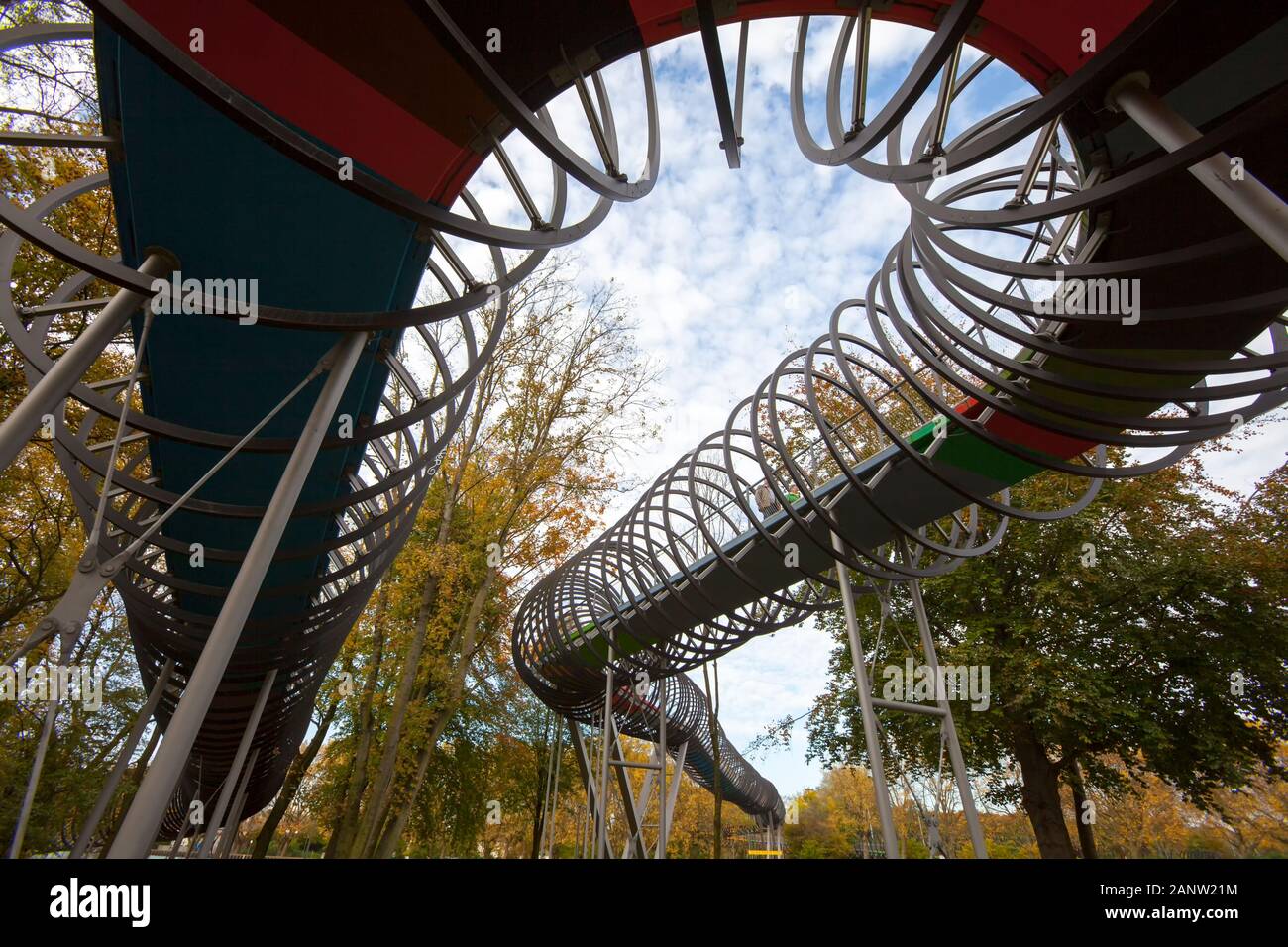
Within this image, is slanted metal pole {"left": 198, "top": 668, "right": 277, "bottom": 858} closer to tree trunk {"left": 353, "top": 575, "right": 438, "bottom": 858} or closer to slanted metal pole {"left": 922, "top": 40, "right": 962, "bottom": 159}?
tree trunk {"left": 353, "top": 575, "right": 438, "bottom": 858}

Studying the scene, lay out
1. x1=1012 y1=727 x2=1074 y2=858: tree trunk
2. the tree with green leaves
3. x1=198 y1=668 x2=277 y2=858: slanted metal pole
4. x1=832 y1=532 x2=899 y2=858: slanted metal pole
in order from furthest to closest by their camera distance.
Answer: x1=1012 y1=727 x2=1074 y2=858: tree trunk < the tree with green leaves < x1=198 y1=668 x2=277 y2=858: slanted metal pole < x1=832 y1=532 x2=899 y2=858: slanted metal pole

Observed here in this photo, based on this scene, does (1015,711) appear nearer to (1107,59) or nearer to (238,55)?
(1107,59)

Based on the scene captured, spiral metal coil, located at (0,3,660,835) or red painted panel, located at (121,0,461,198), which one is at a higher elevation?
red painted panel, located at (121,0,461,198)

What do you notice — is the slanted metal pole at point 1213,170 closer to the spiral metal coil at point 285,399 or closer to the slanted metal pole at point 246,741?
the spiral metal coil at point 285,399

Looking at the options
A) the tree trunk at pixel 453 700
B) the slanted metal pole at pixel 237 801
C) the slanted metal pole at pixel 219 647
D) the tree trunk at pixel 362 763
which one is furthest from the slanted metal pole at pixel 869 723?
the slanted metal pole at pixel 237 801

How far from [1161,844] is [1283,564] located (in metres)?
22.2

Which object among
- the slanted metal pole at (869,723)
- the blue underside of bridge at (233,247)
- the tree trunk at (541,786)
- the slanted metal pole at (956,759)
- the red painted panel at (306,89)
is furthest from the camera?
the tree trunk at (541,786)

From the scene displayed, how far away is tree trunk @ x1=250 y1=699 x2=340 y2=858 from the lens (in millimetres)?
17500

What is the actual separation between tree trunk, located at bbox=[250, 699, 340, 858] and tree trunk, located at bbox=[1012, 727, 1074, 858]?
17481mm

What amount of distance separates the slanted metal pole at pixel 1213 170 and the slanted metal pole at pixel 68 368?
5102 millimetres

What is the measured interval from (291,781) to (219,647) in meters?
19.1

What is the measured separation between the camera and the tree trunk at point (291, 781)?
17500 mm

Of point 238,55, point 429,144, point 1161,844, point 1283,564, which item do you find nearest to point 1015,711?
point 1283,564

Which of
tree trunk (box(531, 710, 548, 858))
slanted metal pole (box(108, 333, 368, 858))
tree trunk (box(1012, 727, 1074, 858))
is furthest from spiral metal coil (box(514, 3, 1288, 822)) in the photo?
tree trunk (box(531, 710, 548, 858))
